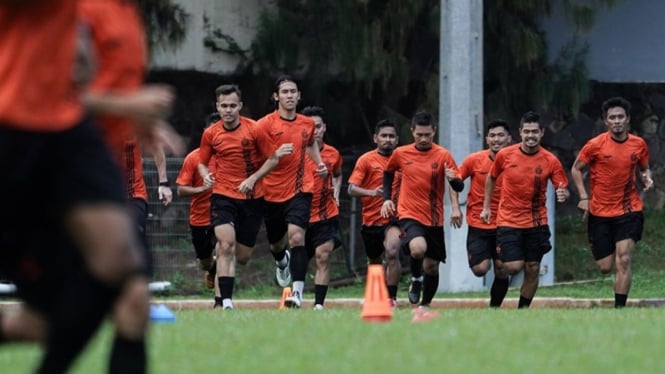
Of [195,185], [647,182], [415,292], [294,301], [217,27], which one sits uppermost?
[217,27]

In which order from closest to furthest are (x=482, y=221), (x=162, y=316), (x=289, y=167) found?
(x=162, y=316), (x=289, y=167), (x=482, y=221)

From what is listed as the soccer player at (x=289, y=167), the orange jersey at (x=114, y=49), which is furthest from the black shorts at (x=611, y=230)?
the orange jersey at (x=114, y=49)

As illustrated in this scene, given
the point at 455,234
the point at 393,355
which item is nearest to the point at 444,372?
the point at 393,355

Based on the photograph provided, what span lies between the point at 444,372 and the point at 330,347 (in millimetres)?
1431

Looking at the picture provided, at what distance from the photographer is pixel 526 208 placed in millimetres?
18109

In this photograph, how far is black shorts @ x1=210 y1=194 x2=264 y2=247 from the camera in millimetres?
17766

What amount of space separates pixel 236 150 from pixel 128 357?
11551 mm

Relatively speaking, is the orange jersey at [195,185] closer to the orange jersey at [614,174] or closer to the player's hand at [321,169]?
the player's hand at [321,169]

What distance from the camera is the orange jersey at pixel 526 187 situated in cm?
1808

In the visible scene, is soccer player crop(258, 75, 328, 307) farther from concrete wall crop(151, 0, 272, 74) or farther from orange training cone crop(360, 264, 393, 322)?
concrete wall crop(151, 0, 272, 74)

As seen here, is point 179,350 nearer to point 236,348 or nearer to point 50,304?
point 236,348

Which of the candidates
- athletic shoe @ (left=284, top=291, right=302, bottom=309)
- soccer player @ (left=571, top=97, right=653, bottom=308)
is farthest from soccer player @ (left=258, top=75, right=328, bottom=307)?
soccer player @ (left=571, top=97, right=653, bottom=308)

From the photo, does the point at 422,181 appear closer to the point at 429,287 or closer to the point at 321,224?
the point at 429,287

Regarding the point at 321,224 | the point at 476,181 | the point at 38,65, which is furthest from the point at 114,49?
the point at 476,181
